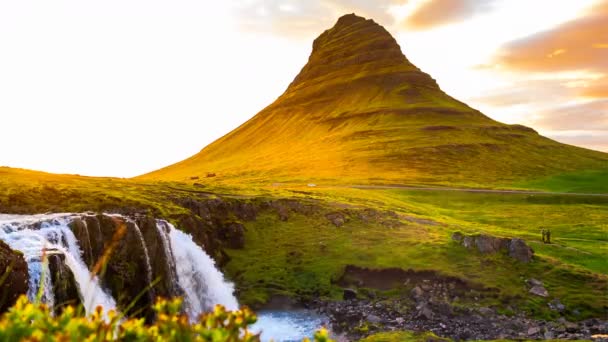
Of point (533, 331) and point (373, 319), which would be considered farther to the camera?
point (373, 319)

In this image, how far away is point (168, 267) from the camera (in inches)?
1676

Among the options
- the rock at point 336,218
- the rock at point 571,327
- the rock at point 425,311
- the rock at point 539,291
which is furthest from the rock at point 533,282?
the rock at point 336,218

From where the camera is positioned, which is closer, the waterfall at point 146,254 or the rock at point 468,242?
the waterfall at point 146,254

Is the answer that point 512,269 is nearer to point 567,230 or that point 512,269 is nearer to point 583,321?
point 583,321

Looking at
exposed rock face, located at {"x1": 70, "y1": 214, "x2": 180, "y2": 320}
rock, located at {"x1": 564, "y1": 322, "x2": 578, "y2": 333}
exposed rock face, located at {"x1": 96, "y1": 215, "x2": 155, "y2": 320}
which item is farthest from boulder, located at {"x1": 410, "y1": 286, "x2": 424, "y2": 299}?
exposed rock face, located at {"x1": 96, "y1": 215, "x2": 155, "y2": 320}

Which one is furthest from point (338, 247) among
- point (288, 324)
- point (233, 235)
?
point (288, 324)

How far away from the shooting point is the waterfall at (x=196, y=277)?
43.9m

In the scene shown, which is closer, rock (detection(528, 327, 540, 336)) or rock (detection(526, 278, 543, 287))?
rock (detection(528, 327, 540, 336))

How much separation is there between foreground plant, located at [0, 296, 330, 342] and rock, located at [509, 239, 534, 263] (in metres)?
47.2

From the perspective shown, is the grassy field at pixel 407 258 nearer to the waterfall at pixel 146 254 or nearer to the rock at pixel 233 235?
the rock at pixel 233 235

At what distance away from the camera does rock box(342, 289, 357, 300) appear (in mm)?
44531

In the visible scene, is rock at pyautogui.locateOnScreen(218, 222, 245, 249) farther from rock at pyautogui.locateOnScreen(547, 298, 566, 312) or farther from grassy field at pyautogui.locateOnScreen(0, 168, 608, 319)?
rock at pyautogui.locateOnScreen(547, 298, 566, 312)

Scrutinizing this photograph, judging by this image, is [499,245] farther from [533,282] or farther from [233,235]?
[233,235]

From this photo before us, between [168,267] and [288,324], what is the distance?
12.2 metres
